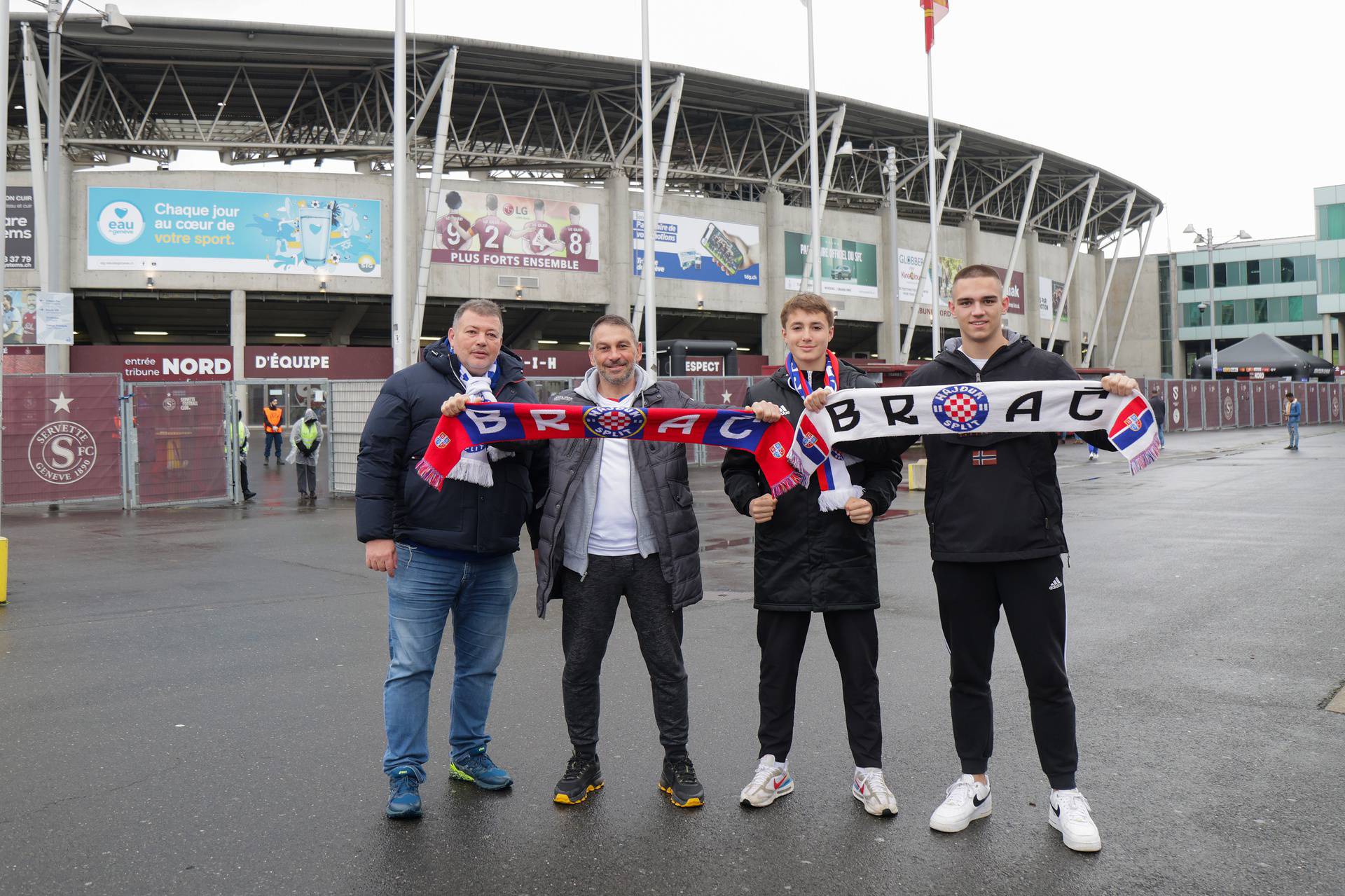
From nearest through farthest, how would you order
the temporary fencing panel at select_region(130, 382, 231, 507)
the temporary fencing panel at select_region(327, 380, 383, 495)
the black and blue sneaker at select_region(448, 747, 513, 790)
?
1. the black and blue sneaker at select_region(448, 747, 513, 790)
2. the temporary fencing panel at select_region(130, 382, 231, 507)
3. the temporary fencing panel at select_region(327, 380, 383, 495)

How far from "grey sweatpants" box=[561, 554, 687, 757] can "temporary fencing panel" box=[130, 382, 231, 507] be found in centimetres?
1601

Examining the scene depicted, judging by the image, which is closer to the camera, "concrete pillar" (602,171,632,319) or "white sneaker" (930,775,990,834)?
"white sneaker" (930,775,990,834)

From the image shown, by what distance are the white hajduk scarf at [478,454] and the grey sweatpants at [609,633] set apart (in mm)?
532

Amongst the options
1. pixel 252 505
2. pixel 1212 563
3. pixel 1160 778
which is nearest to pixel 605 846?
pixel 1160 778

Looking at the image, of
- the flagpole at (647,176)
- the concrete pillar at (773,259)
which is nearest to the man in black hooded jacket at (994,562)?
the flagpole at (647,176)

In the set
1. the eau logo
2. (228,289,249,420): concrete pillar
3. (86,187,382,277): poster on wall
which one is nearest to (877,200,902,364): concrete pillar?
(86,187,382,277): poster on wall

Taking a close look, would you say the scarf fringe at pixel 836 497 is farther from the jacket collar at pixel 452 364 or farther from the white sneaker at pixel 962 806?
the jacket collar at pixel 452 364

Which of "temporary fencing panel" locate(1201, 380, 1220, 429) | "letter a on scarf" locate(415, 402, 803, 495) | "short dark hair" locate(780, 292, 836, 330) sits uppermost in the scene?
"temporary fencing panel" locate(1201, 380, 1220, 429)

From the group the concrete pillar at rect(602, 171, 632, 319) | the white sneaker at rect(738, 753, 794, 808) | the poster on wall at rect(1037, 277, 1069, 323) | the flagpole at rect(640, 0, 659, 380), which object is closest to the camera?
the white sneaker at rect(738, 753, 794, 808)

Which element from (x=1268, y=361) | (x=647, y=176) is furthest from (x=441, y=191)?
(x=1268, y=361)

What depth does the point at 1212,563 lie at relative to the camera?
10.5 metres

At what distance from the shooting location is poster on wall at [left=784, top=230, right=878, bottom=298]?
46.6m

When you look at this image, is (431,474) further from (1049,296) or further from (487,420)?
(1049,296)

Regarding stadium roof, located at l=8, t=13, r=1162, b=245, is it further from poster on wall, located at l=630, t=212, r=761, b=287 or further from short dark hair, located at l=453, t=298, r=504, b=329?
short dark hair, located at l=453, t=298, r=504, b=329
